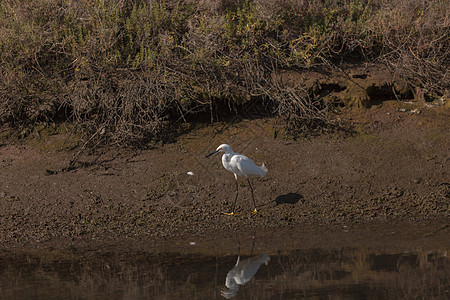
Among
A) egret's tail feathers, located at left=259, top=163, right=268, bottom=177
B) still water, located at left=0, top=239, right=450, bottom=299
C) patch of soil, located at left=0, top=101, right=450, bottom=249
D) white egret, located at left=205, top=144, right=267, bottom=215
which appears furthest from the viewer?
egret's tail feathers, located at left=259, top=163, right=268, bottom=177

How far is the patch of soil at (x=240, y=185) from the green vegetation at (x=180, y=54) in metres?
0.42

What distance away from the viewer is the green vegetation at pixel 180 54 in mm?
7410

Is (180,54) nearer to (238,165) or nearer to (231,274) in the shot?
(238,165)

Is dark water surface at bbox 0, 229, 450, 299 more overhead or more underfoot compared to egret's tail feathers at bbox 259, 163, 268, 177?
more overhead

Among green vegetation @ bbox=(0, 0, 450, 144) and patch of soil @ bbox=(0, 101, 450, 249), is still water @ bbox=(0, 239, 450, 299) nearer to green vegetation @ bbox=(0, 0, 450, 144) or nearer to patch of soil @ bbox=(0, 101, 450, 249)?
patch of soil @ bbox=(0, 101, 450, 249)

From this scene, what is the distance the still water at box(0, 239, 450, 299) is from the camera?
13.1ft

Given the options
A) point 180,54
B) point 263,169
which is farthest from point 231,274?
point 180,54

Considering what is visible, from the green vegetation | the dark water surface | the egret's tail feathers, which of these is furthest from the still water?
the green vegetation

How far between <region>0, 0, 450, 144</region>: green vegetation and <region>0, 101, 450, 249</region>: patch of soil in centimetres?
42

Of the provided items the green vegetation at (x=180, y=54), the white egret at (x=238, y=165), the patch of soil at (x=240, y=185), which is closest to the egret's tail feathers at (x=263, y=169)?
the white egret at (x=238, y=165)

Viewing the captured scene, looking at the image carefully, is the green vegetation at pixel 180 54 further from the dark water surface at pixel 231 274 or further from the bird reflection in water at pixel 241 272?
the bird reflection in water at pixel 241 272

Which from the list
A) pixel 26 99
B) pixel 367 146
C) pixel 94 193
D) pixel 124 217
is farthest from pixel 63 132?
pixel 367 146

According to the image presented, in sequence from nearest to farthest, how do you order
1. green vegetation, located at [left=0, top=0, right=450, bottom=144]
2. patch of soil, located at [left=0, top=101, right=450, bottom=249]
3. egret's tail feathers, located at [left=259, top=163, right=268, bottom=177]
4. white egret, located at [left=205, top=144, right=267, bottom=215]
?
patch of soil, located at [left=0, top=101, right=450, bottom=249], white egret, located at [left=205, top=144, right=267, bottom=215], egret's tail feathers, located at [left=259, top=163, right=268, bottom=177], green vegetation, located at [left=0, top=0, right=450, bottom=144]

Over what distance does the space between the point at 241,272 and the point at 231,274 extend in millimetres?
101
